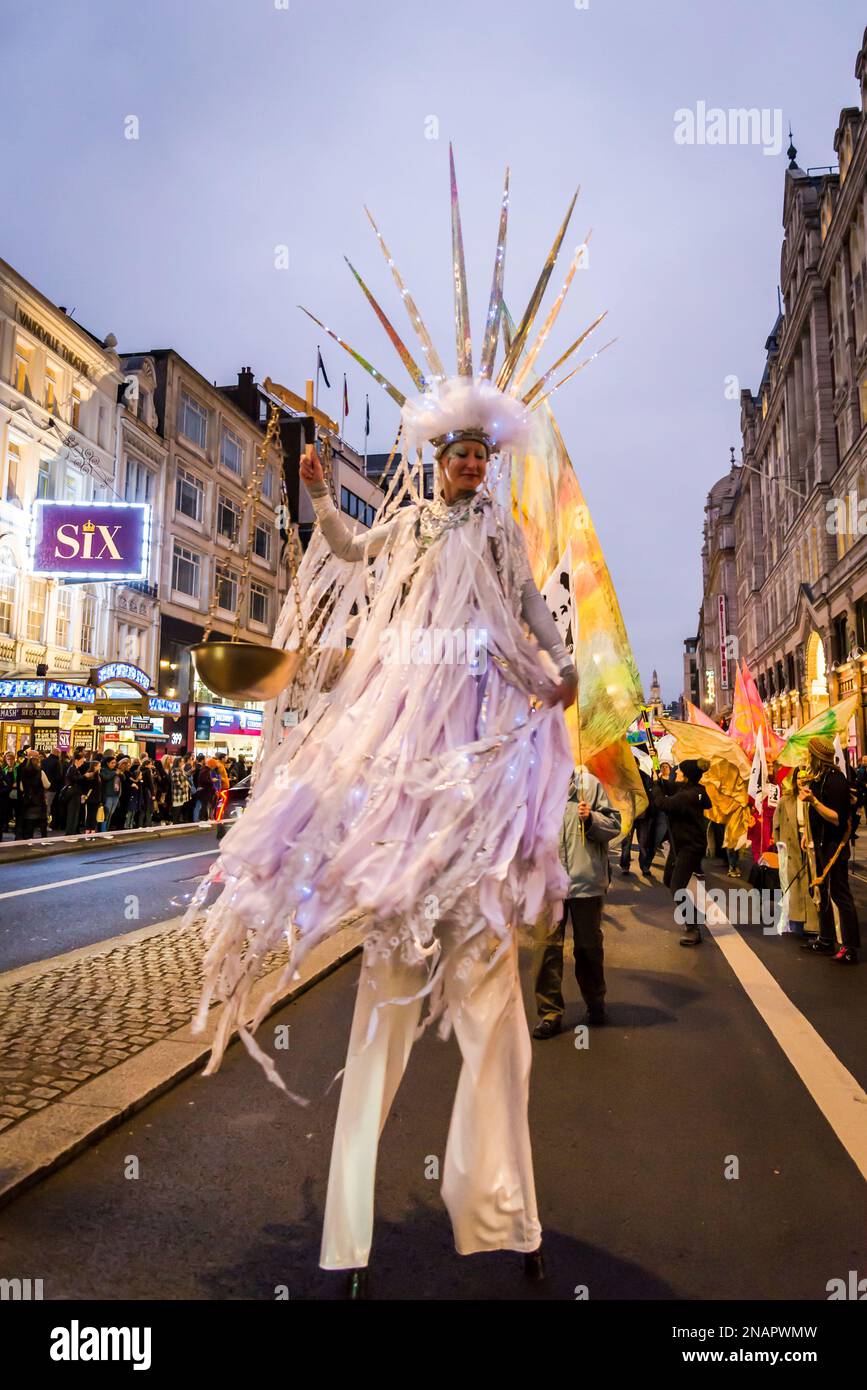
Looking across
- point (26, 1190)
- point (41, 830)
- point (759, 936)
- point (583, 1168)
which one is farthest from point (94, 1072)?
point (41, 830)

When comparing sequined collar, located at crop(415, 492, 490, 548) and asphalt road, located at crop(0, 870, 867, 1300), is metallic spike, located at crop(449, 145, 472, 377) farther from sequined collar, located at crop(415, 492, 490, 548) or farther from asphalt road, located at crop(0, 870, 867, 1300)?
asphalt road, located at crop(0, 870, 867, 1300)

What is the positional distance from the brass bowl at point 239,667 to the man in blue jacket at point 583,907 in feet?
10.2

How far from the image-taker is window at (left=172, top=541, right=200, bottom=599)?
35.6 m

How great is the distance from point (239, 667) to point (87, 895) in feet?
28.8

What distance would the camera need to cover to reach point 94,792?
1900 centimetres

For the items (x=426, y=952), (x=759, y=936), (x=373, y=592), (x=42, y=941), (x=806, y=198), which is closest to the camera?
(x=426, y=952)

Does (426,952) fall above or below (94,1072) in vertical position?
above

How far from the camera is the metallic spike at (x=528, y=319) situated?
3260 mm

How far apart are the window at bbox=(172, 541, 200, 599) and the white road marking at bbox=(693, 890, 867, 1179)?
31.3 meters

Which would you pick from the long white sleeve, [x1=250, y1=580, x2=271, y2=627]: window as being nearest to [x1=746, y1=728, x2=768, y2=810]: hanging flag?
the long white sleeve

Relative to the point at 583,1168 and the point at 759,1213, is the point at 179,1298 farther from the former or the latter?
the point at 759,1213

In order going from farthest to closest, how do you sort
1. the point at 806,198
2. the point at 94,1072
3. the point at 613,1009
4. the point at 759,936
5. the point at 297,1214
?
the point at 806,198 < the point at 759,936 < the point at 613,1009 < the point at 94,1072 < the point at 297,1214

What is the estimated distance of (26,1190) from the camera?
3.08 m
